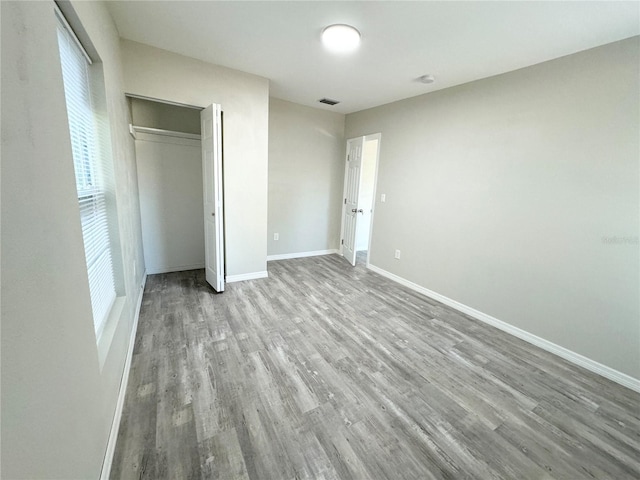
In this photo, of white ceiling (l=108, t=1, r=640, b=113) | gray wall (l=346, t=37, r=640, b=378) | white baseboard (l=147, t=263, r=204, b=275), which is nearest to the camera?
white ceiling (l=108, t=1, r=640, b=113)

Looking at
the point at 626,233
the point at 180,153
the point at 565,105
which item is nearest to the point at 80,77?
the point at 180,153

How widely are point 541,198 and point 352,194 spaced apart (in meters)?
2.70

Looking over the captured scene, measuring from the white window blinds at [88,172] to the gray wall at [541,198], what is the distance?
3.28m

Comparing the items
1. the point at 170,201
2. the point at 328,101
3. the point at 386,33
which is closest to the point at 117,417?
the point at 170,201

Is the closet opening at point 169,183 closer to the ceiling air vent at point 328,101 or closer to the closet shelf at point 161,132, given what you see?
the closet shelf at point 161,132

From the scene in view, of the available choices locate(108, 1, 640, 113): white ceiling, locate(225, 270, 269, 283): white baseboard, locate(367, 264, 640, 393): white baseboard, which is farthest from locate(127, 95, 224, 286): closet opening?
locate(367, 264, 640, 393): white baseboard

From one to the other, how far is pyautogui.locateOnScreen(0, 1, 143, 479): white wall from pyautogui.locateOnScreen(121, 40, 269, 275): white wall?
205cm

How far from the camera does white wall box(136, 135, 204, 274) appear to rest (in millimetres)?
3387

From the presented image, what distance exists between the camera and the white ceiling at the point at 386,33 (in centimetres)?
174

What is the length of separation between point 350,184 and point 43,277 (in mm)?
4297

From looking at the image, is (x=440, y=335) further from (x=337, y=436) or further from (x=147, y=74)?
(x=147, y=74)

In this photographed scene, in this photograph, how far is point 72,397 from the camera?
88 centimetres

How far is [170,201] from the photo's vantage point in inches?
141

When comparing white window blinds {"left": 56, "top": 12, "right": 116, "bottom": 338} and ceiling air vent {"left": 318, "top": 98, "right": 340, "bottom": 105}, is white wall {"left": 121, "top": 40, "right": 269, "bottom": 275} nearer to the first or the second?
ceiling air vent {"left": 318, "top": 98, "right": 340, "bottom": 105}
